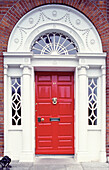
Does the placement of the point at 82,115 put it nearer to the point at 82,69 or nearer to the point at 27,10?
the point at 82,69

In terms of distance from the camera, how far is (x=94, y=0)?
444cm

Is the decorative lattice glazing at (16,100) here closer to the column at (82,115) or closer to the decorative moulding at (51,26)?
the decorative moulding at (51,26)

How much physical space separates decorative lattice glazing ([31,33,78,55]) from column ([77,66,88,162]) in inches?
26.9

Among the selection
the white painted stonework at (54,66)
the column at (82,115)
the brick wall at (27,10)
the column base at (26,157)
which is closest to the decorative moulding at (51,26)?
the white painted stonework at (54,66)

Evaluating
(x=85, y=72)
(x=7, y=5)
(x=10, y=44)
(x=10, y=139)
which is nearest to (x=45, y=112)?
(x=10, y=139)

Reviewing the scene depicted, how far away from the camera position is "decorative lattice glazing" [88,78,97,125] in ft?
15.1

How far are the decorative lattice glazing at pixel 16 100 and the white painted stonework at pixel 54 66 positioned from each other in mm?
109

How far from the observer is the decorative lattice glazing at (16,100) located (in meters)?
4.56

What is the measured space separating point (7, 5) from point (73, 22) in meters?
1.84

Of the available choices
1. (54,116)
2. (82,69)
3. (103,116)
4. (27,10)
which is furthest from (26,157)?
(27,10)

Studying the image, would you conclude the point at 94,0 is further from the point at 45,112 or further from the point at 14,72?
the point at 45,112

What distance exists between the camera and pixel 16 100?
A: 15.1ft

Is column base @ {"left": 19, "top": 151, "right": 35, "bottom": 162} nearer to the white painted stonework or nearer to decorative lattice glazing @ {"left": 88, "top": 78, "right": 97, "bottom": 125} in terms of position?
the white painted stonework

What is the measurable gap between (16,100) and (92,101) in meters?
2.15
